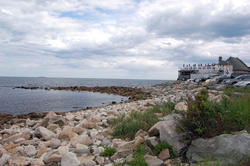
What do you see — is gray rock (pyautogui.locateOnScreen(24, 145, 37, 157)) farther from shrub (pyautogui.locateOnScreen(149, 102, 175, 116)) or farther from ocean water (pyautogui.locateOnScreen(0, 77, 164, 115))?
ocean water (pyautogui.locateOnScreen(0, 77, 164, 115))

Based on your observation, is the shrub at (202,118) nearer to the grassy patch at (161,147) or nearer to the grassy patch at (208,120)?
the grassy patch at (208,120)

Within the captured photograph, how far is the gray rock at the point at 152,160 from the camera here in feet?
12.0

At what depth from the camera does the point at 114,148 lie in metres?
4.66

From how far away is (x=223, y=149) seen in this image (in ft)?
11.4

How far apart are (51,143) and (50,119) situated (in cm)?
341

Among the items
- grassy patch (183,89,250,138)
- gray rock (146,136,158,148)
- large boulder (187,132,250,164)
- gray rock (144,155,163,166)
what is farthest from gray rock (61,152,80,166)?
grassy patch (183,89,250,138)

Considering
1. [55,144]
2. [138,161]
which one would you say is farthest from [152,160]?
[55,144]

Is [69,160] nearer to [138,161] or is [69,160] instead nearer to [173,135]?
[138,161]

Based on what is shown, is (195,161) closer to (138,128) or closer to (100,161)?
(100,161)

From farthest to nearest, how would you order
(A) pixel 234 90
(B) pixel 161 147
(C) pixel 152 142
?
(A) pixel 234 90 → (C) pixel 152 142 → (B) pixel 161 147

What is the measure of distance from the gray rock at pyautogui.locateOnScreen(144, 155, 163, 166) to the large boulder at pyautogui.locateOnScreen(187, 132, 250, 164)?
0.58m

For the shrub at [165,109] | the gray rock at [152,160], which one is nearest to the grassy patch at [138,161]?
the gray rock at [152,160]

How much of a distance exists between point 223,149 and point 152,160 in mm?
1224

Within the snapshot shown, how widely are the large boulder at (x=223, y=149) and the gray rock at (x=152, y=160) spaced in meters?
0.58
